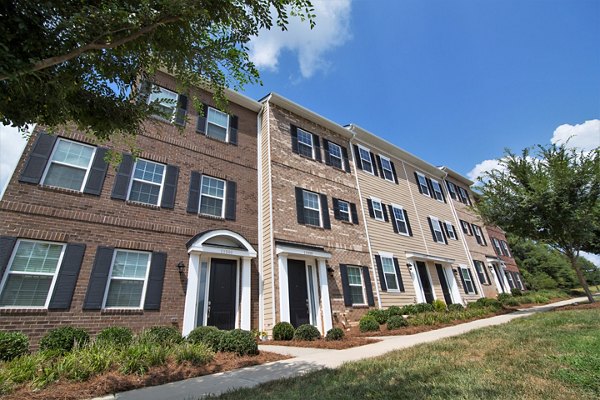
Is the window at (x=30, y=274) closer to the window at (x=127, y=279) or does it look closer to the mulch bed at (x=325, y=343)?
the window at (x=127, y=279)

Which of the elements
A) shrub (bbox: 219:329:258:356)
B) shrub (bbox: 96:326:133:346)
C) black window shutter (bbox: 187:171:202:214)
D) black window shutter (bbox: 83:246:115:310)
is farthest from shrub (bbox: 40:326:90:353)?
black window shutter (bbox: 187:171:202:214)

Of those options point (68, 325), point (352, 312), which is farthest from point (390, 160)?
point (68, 325)

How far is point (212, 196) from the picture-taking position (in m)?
10.6

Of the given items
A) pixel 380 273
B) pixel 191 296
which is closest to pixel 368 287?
pixel 380 273

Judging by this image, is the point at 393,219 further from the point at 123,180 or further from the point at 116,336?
the point at 116,336

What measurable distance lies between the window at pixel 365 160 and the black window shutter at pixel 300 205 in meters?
5.28

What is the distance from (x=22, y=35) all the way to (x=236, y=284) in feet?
26.9

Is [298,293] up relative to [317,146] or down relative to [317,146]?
down

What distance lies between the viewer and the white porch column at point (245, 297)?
929cm

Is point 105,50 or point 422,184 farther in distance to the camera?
point 422,184

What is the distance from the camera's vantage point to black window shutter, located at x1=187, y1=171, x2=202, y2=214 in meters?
9.84

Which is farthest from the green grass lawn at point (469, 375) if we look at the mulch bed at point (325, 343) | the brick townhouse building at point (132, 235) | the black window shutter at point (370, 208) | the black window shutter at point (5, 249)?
the black window shutter at point (370, 208)

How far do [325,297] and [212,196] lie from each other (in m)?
5.50

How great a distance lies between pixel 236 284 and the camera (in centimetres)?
978
